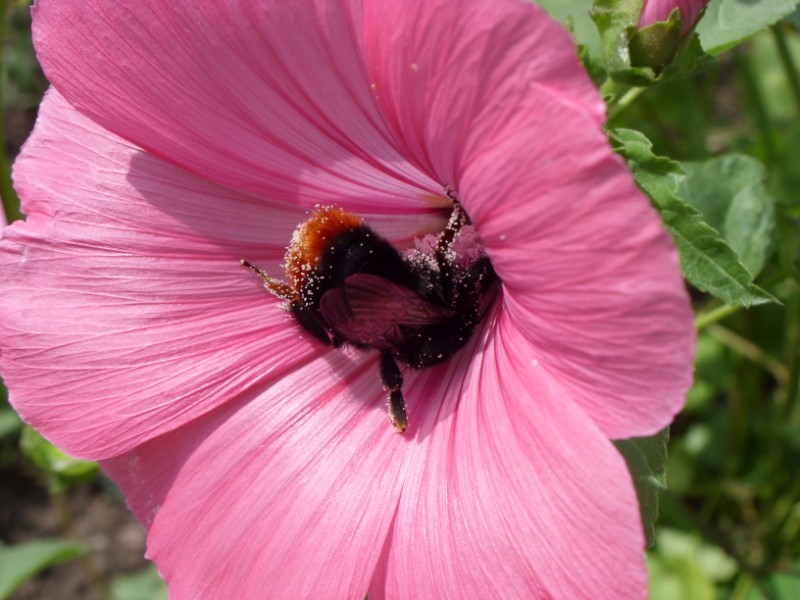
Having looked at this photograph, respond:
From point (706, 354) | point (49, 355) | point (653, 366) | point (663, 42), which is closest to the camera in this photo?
point (653, 366)

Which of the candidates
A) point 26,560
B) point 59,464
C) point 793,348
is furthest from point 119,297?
point 793,348

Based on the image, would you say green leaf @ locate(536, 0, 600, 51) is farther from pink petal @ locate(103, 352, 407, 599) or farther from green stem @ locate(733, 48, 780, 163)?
green stem @ locate(733, 48, 780, 163)

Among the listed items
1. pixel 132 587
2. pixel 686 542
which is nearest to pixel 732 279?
pixel 686 542

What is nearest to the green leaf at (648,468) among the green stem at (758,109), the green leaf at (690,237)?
the green leaf at (690,237)

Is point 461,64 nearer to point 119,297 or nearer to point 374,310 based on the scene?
point 374,310

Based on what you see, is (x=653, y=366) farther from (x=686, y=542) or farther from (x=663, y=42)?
(x=686, y=542)

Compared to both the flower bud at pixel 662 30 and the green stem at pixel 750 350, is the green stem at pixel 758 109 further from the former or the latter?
the flower bud at pixel 662 30
